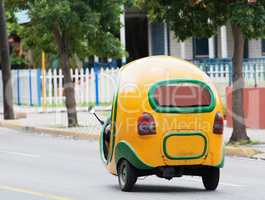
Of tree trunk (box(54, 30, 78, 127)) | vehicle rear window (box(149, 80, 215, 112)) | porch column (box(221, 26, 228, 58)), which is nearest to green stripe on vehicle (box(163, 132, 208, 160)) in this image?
vehicle rear window (box(149, 80, 215, 112))

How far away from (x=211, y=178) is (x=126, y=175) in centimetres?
125

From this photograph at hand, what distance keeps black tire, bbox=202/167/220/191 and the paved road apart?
14cm

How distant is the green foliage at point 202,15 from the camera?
19.2 m

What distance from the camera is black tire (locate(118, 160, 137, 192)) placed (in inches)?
501

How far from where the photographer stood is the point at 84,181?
14.7 metres

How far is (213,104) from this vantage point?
12.6 metres

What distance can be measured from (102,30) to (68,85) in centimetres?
195

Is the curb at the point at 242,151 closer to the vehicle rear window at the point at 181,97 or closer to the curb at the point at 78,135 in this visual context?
the curb at the point at 78,135

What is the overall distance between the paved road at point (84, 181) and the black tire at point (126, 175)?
152 millimetres

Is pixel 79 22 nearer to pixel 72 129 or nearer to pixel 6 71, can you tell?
pixel 72 129

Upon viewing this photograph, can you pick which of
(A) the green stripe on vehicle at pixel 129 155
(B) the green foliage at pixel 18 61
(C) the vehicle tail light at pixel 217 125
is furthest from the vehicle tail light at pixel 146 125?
(B) the green foliage at pixel 18 61

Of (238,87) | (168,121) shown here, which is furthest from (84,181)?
(238,87)

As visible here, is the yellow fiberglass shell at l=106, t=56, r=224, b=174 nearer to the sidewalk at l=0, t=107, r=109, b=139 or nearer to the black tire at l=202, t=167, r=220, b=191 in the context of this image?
the black tire at l=202, t=167, r=220, b=191

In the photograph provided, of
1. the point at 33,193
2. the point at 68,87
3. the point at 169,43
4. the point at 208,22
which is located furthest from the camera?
the point at 169,43
